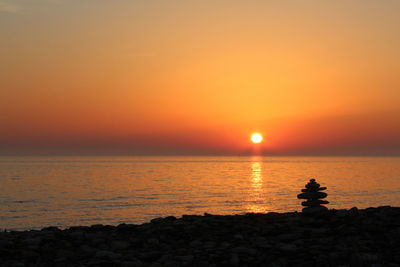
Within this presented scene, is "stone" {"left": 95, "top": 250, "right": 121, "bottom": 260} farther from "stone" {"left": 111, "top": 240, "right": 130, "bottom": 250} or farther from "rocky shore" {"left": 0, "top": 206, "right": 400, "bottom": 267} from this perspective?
"stone" {"left": 111, "top": 240, "right": 130, "bottom": 250}

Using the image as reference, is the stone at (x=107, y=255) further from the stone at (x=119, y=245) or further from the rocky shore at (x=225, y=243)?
the stone at (x=119, y=245)

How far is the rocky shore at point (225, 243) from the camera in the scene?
11.3m

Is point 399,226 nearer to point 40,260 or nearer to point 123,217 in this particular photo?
point 40,260

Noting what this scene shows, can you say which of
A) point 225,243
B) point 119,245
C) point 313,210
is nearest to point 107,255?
point 119,245

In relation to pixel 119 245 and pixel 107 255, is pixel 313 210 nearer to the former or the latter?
pixel 119 245

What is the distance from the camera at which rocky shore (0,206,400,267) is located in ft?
37.2

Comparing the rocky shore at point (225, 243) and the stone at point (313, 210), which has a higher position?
the stone at point (313, 210)

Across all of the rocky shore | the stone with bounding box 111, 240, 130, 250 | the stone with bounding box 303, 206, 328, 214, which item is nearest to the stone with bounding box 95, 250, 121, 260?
the rocky shore

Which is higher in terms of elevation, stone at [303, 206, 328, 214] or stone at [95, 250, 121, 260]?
stone at [303, 206, 328, 214]

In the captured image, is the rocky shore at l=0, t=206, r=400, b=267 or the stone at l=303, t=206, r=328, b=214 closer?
the rocky shore at l=0, t=206, r=400, b=267

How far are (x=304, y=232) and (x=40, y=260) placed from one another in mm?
8610

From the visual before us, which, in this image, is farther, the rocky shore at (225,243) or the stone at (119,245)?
the stone at (119,245)

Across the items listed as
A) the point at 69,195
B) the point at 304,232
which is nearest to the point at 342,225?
the point at 304,232

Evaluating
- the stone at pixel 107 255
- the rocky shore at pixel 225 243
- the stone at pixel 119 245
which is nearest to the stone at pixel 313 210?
the rocky shore at pixel 225 243
